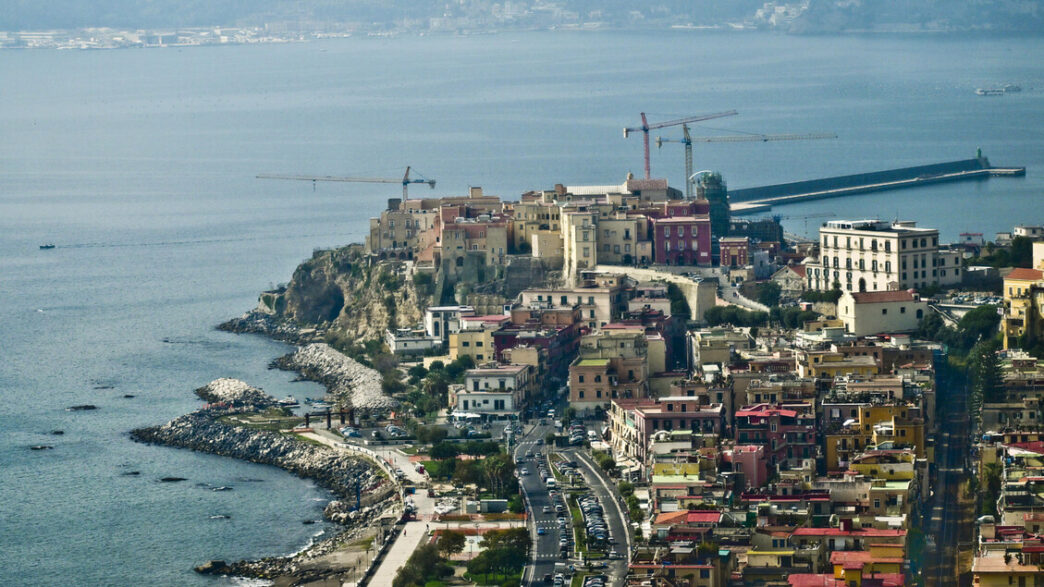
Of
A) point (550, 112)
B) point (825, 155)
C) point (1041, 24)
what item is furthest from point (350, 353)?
point (1041, 24)

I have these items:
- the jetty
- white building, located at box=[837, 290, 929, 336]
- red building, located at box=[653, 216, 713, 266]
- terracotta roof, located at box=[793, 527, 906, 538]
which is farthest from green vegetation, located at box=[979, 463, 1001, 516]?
the jetty

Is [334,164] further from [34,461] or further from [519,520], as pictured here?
[519,520]

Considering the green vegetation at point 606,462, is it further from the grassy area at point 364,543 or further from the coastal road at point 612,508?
the grassy area at point 364,543

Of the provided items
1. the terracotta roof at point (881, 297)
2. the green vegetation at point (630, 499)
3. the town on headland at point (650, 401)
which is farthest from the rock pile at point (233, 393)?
the green vegetation at point (630, 499)

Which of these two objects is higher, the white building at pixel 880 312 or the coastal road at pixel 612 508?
the white building at pixel 880 312

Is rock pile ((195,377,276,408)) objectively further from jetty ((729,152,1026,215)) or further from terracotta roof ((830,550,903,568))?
jetty ((729,152,1026,215))

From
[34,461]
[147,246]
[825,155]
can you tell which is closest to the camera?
[34,461]

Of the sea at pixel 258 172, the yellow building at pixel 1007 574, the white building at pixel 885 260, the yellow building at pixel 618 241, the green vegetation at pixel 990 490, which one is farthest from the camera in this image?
the yellow building at pixel 618 241
